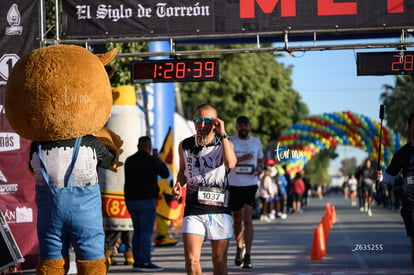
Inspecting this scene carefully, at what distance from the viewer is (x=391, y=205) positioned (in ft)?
122

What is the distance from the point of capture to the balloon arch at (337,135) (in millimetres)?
27234

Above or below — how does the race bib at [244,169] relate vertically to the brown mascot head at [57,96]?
below

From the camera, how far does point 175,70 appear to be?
12422 millimetres

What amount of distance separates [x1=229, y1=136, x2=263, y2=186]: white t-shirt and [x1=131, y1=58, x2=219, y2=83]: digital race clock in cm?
106

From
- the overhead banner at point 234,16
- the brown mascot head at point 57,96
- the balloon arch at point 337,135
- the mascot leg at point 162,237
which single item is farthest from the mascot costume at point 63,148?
the balloon arch at point 337,135

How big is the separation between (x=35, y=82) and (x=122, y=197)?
21.3 feet

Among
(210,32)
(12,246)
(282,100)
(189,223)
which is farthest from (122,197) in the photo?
(282,100)

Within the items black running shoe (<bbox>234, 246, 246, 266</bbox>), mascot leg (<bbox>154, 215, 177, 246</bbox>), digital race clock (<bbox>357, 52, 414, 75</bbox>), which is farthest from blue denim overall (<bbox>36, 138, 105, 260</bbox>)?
mascot leg (<bbox>154, 215, 177, 246</bbox>)

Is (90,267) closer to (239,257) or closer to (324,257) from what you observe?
(239,257)

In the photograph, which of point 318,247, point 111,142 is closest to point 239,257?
point 318,247

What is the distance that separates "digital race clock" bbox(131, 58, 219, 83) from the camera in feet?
40.5

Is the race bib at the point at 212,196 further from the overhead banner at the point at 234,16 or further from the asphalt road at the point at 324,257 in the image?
the overhead banner at the point at 234,16

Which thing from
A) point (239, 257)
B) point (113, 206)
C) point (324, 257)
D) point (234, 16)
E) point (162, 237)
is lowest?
point (162, 237)

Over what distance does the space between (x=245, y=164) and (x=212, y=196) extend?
4391 mm
